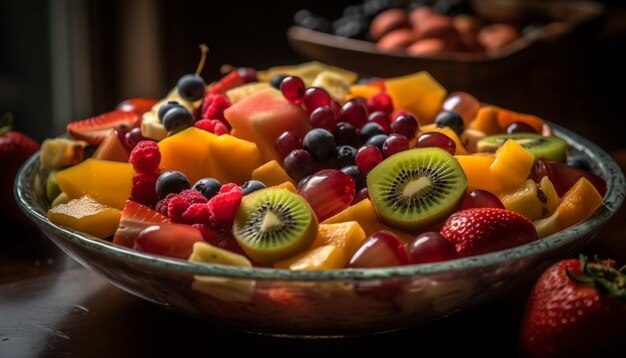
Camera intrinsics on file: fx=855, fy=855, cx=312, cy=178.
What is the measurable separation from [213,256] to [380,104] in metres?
0.52

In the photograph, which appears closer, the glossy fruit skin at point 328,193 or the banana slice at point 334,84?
the glossy fruit skin at point 328,193

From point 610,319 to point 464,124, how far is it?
55cm

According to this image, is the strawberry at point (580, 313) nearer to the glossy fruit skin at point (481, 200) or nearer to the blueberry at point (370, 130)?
the glossy fruit skin at point (481, 200)

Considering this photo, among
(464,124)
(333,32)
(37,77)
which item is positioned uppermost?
(464,124)

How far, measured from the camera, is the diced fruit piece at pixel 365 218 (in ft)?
3.09

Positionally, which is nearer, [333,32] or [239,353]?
[239,353]

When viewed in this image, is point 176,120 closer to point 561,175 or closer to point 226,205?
point 226,205

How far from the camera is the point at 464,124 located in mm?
1295

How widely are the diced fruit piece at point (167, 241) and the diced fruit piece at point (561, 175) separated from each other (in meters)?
0.47

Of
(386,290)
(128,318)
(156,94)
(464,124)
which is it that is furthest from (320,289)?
(156,94)

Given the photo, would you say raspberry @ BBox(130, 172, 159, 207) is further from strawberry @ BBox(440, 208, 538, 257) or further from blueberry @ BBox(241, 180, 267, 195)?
strawberry @ BBox(440, 208, 538, 257)

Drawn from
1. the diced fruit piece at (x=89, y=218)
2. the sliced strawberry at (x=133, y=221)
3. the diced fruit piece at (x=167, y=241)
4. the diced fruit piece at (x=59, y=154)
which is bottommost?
the diced fruit piece at (x=59, y=154)

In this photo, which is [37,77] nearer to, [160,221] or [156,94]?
[156,94]

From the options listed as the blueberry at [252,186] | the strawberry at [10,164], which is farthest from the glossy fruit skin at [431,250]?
the strawberry at [10,164]
